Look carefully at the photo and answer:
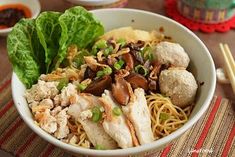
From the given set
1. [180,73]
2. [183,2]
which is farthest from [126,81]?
[183,2]

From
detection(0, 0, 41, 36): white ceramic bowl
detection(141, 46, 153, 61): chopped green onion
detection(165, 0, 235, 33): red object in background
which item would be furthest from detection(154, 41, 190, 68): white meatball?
detection(0, 0, 41, 36): white ceramic bowl

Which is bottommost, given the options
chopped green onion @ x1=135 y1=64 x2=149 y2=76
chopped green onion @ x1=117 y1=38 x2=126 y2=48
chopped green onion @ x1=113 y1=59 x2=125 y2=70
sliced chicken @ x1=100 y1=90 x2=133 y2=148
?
sliced chicken @ x1=100 y1=90 x2=133 y2=148

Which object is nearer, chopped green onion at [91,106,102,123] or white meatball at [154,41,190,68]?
chopped green onion at [91,106,102,123]

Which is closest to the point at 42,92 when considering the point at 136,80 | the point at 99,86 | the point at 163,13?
the point at 99,86

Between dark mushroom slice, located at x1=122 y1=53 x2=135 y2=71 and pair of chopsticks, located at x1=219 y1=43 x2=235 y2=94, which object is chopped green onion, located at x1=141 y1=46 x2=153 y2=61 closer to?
dark mushroom slice, located at x1=122 y1=53 x2=135 y2=71

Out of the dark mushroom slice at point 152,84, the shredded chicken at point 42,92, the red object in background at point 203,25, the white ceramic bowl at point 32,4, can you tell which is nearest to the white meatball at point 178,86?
the dark mushroom slice at point 152,84

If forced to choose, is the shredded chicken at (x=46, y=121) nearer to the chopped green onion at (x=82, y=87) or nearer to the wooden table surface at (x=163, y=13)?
the chopped green onion at (x=82, y=87)
